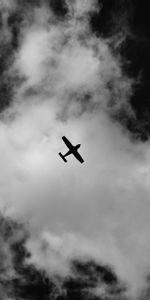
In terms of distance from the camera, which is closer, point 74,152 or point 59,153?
point 74,152

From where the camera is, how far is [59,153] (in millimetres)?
117125

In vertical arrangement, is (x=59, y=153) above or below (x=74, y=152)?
above

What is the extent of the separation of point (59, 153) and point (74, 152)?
10.4m

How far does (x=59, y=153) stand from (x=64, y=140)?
13161mm

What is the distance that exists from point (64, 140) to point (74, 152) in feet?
14.1

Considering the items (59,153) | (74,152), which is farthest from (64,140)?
(59,153)

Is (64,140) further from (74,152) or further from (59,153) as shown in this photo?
(59,153)

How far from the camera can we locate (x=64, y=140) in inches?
4107

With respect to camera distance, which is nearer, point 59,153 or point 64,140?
point 64,140
